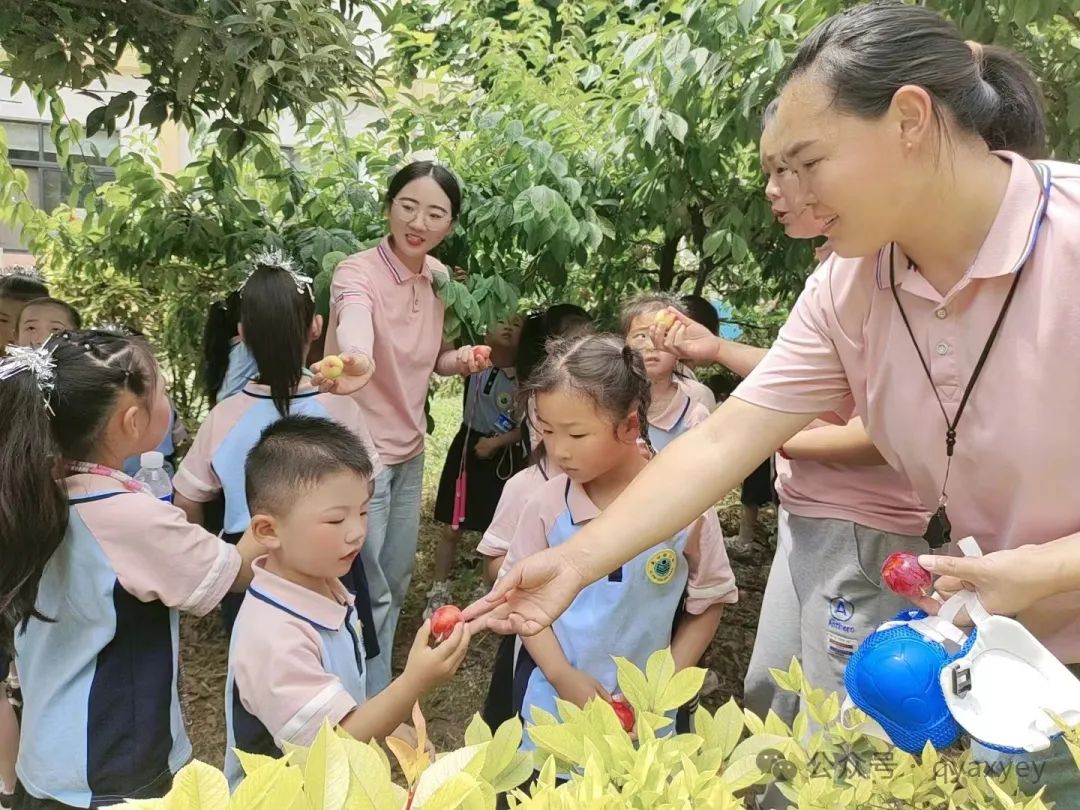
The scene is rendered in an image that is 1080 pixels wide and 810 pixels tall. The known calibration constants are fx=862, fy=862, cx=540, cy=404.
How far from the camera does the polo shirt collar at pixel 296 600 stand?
175 cm

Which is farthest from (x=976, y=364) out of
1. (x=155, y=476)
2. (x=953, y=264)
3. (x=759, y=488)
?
(x=759, y=488)

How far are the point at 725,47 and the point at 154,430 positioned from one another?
207cm

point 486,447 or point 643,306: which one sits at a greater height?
point 643,306

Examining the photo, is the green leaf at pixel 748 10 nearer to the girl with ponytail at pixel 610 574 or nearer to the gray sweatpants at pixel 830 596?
the girl with ponytail at pixel 610 574

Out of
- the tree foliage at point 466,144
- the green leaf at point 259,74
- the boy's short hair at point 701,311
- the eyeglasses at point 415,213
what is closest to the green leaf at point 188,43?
the tree foliage at point 466,144

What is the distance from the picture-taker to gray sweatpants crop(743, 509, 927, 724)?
203 cm

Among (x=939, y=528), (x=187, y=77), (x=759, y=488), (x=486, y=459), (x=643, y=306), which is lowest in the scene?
(x=759, y=488)

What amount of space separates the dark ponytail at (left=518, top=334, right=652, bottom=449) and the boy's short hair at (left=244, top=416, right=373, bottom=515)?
19.7 inches

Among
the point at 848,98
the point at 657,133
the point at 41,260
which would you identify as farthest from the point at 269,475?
the point at 41,260

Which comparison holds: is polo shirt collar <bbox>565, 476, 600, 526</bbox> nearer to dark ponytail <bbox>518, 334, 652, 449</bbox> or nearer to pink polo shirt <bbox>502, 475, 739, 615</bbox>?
pink polo shirt <bbox>502, 475, 739, 615</bbox>

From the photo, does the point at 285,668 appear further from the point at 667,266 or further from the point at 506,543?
the point at 667,266

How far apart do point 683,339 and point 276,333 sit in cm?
128

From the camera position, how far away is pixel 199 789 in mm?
700

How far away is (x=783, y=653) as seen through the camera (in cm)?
231
